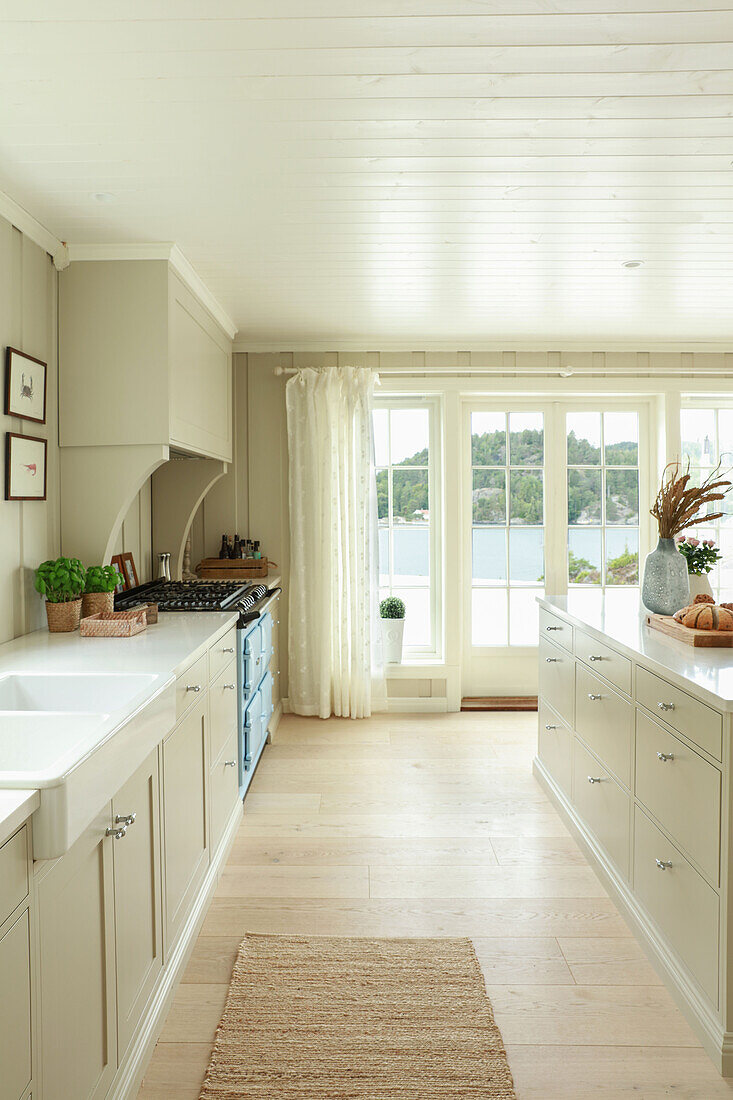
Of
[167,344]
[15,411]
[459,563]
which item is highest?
[167,344]

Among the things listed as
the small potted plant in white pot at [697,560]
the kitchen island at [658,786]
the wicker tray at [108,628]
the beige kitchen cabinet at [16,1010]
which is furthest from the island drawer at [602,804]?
the beige kitchen cabinet at [16,1010]

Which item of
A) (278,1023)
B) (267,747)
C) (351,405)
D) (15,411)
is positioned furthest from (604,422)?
(278,1023)

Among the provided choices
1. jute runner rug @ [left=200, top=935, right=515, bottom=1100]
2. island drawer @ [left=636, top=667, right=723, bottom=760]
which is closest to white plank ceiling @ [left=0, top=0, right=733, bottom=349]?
island drawer @ [left=636, top=667, right=723, bottom=760]

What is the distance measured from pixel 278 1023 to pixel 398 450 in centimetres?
353

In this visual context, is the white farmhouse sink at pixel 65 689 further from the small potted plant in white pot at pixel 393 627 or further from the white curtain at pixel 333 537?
the small potted plant in white pot at pixel 393 627

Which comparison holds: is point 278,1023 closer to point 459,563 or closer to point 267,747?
point 267,747

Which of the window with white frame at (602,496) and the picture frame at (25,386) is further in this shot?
the window with white frame at (602,496)

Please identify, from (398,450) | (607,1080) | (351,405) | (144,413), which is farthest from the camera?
(398,450)

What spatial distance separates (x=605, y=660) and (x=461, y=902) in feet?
3.21

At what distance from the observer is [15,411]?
2449 mm

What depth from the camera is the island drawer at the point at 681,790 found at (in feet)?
5.80

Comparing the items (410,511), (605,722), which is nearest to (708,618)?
(605,722)

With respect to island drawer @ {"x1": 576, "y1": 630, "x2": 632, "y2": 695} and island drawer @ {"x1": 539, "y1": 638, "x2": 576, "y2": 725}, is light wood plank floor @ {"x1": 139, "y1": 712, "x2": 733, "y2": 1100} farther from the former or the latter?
island drawer @ {"x1": 576, "y1": 630, "x2": 632, "y2": 695}

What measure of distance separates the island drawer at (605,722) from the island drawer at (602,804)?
0.06 meters
